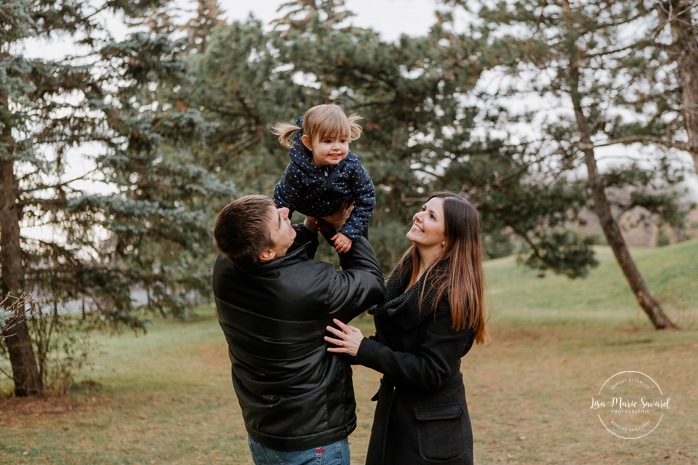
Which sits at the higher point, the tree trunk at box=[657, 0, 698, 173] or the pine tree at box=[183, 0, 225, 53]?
the pine tree at box=[183, 0, 225, 53]

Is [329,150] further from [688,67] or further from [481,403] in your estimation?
[688,67]

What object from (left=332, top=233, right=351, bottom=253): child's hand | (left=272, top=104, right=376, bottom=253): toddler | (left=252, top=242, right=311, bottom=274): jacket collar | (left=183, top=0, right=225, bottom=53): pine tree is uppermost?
(left=183, top=0, right=225, bottom=53): pine tree

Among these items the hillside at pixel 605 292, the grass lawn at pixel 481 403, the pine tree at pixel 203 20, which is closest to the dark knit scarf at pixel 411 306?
the grass lawn at pixel 481 403

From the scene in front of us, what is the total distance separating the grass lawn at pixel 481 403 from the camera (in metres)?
6.55

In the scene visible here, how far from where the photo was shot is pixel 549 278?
29.1 meters

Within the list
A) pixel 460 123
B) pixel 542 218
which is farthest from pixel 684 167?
pixel 460 123

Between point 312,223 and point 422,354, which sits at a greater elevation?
point 312,223

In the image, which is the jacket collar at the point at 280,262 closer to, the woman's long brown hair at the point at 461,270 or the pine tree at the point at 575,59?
the woman's long brown hair at the point at 461,270

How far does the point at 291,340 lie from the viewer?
2486 millimetres

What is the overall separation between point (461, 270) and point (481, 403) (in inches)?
270

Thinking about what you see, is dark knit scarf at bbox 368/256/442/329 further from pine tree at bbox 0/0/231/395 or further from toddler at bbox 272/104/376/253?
pine tree at bbox 0/0/231/395

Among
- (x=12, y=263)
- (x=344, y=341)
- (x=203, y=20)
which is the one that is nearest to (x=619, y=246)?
(x=12, y=263)

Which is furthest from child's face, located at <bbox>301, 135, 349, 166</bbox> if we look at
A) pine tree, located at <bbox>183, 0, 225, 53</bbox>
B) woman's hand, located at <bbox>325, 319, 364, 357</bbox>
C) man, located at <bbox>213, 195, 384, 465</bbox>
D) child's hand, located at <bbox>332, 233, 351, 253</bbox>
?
pine tree, located at <bbox>183, 0, 225, 53</bbox>

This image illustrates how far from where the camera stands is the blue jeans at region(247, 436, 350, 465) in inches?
98.9
